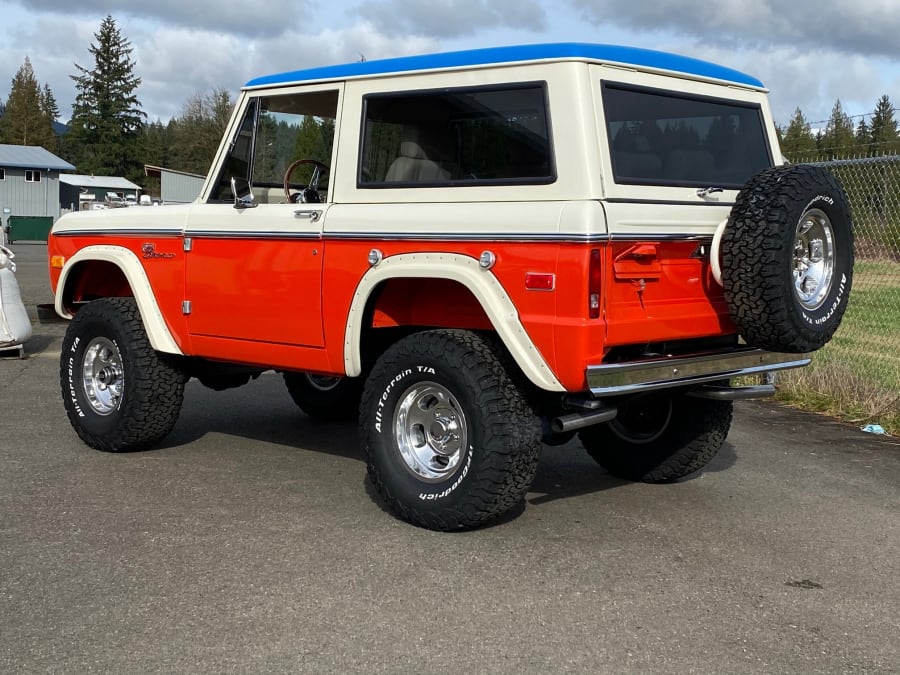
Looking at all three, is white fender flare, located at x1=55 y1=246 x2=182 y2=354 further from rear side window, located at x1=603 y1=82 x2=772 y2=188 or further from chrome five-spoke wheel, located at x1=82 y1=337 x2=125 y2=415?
rear side window, located at x1=603 y1=82 x2=772 y2=188

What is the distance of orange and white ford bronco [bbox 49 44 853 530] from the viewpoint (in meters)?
4.69

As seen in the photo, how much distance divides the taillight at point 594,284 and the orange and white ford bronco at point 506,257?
0.04 feet

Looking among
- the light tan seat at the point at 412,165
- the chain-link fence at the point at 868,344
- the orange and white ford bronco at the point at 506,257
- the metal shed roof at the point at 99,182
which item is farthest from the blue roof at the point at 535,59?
the metal shed roof at the point at 99,182

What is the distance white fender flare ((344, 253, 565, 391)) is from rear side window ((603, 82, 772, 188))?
754 mm

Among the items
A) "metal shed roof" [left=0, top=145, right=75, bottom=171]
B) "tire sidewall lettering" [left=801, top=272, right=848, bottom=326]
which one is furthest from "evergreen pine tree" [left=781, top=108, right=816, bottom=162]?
"metal shed roof" [left=0, top=145, right=75, bottom=171]

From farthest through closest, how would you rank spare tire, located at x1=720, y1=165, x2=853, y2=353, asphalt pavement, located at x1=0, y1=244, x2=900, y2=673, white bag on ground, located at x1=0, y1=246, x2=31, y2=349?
white bag on ground, located at x1=0, y1=246, x2=31, y2=349, spare tire, located at x1=720, y1=165, x2=853, y2=353, asphalt pavement, located at x1=0, y1=244, x2=900, y2=673

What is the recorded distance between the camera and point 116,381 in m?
6.79

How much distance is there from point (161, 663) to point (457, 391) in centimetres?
189

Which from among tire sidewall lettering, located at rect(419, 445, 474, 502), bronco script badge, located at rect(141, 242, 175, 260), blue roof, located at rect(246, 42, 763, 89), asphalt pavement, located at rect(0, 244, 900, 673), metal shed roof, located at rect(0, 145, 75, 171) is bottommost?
asphalt pavement, located at rect(0, 244, 900, 673)

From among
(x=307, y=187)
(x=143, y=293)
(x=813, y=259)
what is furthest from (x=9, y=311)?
(x=813, y=259)

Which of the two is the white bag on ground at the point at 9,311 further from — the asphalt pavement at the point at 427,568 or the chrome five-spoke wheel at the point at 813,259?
the chrome five-spoke wheel at the point at 813,259

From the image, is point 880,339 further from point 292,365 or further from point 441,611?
point 441,611

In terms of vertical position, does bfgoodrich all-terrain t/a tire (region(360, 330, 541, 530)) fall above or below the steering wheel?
below

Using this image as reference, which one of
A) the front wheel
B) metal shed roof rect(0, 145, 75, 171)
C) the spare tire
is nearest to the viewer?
the spare tire
